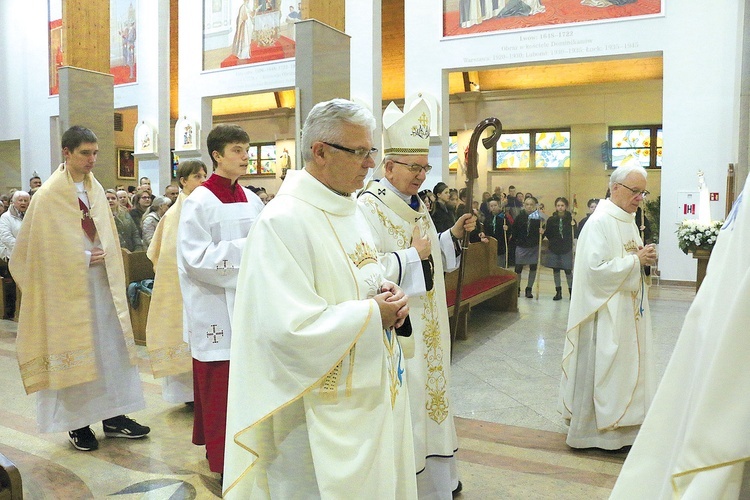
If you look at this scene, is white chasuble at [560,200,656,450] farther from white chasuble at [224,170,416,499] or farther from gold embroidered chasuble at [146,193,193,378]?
gold embroidered chasuble at [146,193,193,378]

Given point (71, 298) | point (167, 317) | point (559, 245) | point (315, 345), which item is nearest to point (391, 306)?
point (315, 345)

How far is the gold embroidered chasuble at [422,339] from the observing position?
3.13 meters

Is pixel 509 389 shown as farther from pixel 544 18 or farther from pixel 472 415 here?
pixel 544 18

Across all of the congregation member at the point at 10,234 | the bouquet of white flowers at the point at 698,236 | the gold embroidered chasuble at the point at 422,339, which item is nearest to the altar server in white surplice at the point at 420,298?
the gold embroidered chasuble at the point at 422,339

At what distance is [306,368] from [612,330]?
2.74 m

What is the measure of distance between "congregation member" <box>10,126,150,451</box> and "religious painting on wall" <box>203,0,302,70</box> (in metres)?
12.0

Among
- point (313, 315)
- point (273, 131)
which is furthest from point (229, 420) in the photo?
point (273, 131)

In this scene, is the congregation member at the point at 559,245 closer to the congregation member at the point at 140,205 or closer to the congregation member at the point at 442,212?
the congregation member at the point at 442,212

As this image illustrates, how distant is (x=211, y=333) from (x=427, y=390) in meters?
1.19

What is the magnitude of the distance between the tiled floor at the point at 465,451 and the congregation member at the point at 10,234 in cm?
250

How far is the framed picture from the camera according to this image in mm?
23344

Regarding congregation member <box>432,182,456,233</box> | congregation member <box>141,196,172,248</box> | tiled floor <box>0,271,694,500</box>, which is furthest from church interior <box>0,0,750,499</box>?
congregation member <box>432,182,456,233</box>

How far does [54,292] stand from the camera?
4.13 metres

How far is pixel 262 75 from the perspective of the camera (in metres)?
16.1
